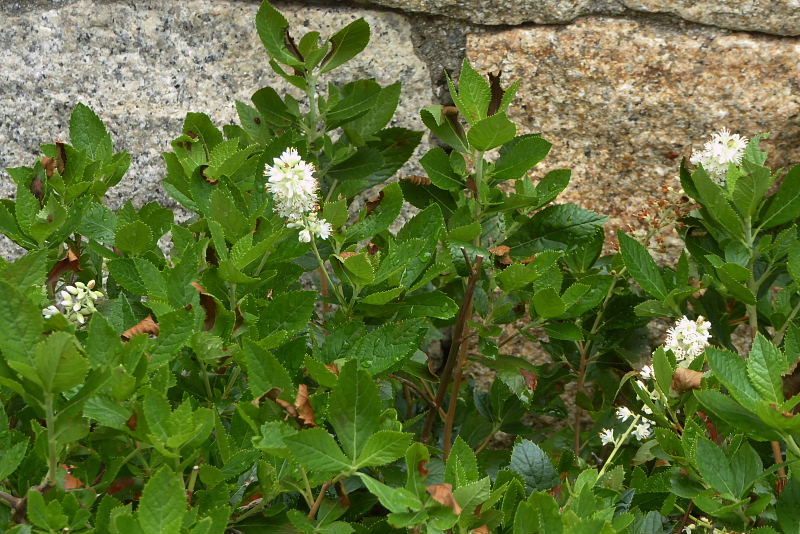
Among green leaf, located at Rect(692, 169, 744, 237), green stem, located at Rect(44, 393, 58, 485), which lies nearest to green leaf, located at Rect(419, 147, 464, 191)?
green leaf, located at Rect(692, 169, 744, 237)

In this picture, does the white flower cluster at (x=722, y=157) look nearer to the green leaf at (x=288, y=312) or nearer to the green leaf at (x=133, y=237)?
the green leaf at (x=288, y=312)

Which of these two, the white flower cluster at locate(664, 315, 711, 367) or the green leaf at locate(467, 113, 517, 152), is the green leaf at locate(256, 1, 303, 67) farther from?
the white flower cluster at locate(664, 315, 711, 367)

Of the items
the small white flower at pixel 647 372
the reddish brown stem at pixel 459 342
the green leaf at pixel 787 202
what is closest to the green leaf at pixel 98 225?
the reddish brown stem at pixel 459 342

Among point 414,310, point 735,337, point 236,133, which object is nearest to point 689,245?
point 735,337

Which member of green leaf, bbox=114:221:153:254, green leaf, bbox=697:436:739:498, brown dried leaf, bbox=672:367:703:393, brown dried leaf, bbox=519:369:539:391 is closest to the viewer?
green leaf, bbox=697:436:739:498

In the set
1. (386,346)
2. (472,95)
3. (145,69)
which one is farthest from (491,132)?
(145,69)

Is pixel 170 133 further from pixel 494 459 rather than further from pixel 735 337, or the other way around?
pixel 735 337
